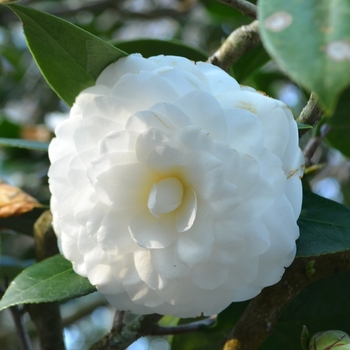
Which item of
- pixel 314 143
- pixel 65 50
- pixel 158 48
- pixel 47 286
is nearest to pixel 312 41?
pixel 65 50

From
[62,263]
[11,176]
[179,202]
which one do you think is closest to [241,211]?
[179,202]

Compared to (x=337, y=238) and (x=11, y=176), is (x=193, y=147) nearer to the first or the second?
(x=337, y=238)

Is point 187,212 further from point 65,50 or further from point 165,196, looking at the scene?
point 65,50

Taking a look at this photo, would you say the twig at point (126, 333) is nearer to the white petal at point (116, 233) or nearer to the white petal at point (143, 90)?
the white petal at point (116, 233)

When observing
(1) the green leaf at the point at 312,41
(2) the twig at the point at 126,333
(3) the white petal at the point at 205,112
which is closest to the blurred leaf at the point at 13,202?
(2) the twig at the point at 126,333

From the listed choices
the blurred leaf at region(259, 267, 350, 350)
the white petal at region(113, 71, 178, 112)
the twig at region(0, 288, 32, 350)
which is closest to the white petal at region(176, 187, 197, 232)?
the white petal at region(113, 71, 178, 112)
